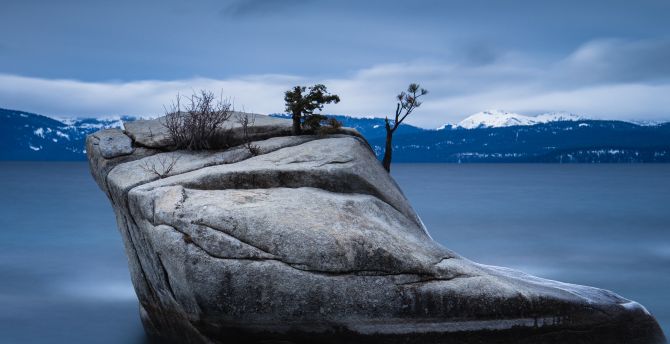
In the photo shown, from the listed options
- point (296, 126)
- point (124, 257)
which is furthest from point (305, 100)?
point (124, 257)

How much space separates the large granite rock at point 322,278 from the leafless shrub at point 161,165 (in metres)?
1.10

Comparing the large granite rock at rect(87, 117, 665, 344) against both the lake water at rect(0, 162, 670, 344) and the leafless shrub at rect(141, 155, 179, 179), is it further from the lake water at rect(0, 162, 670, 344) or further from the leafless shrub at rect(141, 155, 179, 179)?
the lake water at rect(0, 162, 670, 344)

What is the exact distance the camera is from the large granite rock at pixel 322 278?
11.5 m

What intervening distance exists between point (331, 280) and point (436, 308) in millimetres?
1806

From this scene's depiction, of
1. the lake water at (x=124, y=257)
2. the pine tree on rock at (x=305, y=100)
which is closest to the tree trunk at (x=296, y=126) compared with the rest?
the pine tree on rock at (x=305, y=100)

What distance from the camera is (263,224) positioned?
38.5 feet

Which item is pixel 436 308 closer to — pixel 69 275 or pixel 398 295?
pixel 398 295

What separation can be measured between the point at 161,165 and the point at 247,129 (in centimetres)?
250

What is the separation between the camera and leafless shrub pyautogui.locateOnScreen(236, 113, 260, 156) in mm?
15789

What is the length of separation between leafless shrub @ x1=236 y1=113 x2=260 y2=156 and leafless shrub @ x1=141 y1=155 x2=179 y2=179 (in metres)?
1.65

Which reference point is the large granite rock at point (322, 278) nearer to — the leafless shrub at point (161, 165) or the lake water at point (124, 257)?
the leafless shrub at point (161, 165)

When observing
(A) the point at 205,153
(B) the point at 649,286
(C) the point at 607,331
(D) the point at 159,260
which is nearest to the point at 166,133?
(A) the point at 205,153

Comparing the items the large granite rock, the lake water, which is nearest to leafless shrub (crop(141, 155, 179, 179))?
the large granite rock

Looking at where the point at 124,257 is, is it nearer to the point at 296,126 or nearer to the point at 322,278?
the point at 296,126
